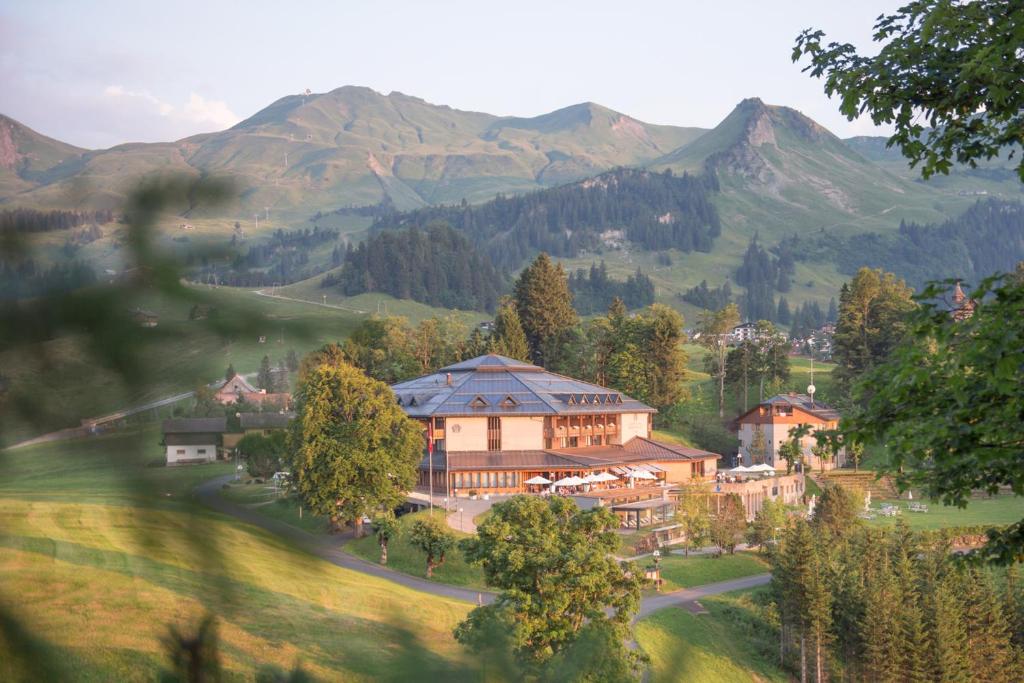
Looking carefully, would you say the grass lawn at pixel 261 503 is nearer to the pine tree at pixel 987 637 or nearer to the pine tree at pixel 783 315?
the pine tree at pixel 987 637

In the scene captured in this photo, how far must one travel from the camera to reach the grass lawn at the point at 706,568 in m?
36.1

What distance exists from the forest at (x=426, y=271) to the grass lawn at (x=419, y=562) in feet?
251

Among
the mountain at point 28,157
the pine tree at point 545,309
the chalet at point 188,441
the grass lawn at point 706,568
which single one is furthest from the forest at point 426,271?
the mountain at point 28,157

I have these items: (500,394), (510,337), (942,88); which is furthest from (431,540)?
(510,337)

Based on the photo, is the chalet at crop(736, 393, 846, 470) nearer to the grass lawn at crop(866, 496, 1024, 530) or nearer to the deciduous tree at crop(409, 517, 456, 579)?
the grass lawn at crop(866, 496, 1024, 530)

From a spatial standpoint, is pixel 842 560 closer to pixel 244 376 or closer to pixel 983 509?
pixel 983 509

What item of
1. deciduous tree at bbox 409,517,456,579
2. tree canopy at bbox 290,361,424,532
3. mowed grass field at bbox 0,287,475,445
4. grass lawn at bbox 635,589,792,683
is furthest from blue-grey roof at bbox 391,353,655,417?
mowed grass field at bbox 0,287,475,445

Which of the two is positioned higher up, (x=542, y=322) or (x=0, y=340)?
(x=542, y=322)

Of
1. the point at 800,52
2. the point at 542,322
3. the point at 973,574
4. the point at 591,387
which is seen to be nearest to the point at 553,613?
the point at 973,574

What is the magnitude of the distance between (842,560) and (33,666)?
113 ft

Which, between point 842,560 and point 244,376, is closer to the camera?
point 244,376

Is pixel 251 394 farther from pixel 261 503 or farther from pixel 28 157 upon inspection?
pixel 28 157

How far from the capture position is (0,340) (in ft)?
5.47

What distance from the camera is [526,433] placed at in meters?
54.2
